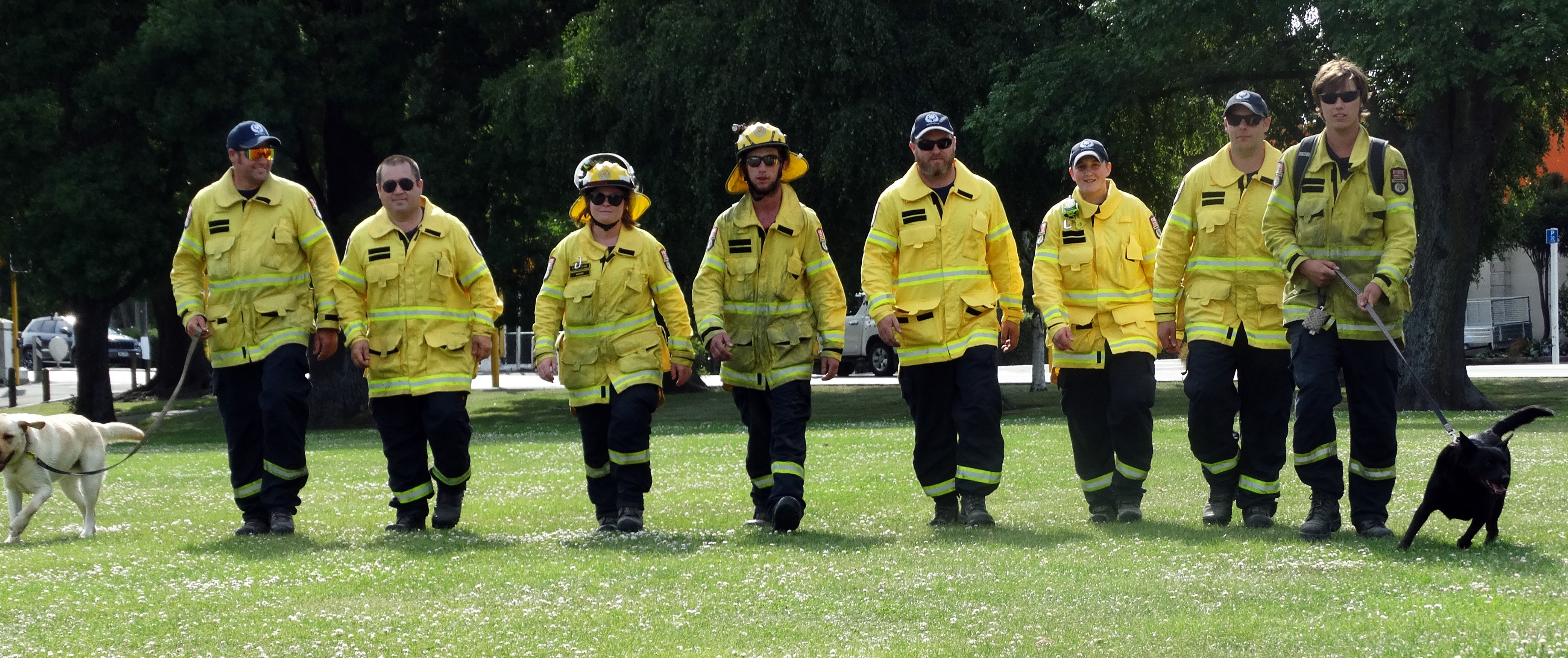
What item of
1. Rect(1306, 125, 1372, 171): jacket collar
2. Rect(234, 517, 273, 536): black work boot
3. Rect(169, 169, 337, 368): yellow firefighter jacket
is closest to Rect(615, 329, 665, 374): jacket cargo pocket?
Rect(169, 169, 337, 368): yellow firefighter jacket

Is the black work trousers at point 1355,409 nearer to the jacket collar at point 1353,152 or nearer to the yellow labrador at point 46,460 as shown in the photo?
the jacket collar at point 1353,152

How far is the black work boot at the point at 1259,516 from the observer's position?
7.93 m

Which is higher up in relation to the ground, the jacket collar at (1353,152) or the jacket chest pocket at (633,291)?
the jacket collar at (1353,152)

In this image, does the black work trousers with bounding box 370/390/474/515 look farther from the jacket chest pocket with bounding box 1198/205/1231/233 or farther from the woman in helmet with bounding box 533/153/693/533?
the jacket chest pocket with bounding box 1198/205/1231/233

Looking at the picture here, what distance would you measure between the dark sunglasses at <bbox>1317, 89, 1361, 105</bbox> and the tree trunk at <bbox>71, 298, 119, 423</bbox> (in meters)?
24.2

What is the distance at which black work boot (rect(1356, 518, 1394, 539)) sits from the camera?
7352 millimetres

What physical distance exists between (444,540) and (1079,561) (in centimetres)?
337

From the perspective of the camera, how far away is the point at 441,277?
8.80 metres

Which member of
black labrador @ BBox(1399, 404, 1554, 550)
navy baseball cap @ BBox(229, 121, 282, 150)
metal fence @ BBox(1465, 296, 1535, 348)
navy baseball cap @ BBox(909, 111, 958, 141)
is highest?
navy baseball cap @ BBox(229, 121, 282, 150)

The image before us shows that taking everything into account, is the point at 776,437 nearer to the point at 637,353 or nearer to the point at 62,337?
the point at 637,353

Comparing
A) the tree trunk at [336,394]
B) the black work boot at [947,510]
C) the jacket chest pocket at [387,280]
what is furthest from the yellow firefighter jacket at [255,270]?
the tree trunk at [336,394]

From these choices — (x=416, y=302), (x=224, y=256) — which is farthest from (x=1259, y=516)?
(x=224, y=256)

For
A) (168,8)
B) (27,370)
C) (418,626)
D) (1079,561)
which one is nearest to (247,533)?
(418,626)

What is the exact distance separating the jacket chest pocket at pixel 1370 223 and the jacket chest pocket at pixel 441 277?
4763 mm
